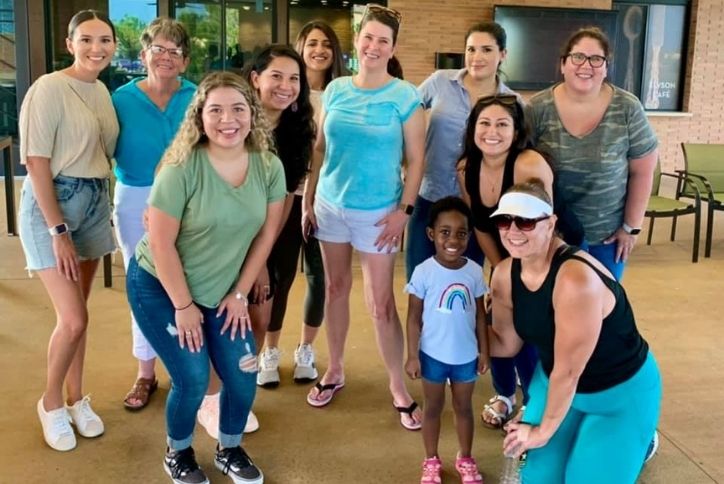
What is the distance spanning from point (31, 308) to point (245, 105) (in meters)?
2.68

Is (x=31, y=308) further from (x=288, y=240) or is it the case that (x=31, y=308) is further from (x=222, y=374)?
(x=222, y=374)

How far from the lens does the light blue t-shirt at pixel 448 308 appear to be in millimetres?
2525

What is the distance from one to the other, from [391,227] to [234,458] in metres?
1.00

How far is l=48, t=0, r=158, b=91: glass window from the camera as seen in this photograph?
29.4ft

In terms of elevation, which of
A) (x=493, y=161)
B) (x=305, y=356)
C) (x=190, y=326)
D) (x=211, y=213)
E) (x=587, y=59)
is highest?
(x=587, y=59)

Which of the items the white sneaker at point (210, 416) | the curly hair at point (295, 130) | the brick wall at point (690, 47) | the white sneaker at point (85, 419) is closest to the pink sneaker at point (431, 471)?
the white sneaker at point (210, 416)

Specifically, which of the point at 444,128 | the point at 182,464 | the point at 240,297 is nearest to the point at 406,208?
the point at 444,128

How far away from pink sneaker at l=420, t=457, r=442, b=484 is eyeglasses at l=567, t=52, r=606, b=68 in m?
1.46

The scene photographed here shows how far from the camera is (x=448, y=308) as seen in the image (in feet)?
8.32

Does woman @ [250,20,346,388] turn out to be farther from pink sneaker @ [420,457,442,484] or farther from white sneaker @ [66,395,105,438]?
pink sneaker @ [420,457,442,484]

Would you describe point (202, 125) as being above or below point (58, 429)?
above

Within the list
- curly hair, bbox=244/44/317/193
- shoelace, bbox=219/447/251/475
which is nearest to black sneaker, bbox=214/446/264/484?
shoelace, bbox=219/447/251/475

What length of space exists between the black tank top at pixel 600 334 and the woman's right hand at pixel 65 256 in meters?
1.53

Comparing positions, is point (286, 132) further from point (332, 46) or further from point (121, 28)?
point (121, 28)
